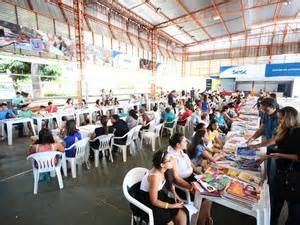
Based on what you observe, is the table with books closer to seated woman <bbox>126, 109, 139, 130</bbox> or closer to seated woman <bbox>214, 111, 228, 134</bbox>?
seated woman <bbox>214, 111, 228, 134</bbox>

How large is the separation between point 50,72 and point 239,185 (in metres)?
9.62

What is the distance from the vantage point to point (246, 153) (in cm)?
246

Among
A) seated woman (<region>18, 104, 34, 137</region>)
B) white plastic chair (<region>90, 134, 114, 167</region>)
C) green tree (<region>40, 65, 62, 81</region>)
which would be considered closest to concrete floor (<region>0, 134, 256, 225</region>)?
white plastic chair (<region>90, 134, 114, 167</region>)

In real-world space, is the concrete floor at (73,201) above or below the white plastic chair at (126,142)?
below

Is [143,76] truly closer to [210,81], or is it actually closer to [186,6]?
[186,6]

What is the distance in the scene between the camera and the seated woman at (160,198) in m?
1.70

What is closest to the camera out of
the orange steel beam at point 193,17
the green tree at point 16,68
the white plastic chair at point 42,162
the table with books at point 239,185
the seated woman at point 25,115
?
the table with books at point 239,185

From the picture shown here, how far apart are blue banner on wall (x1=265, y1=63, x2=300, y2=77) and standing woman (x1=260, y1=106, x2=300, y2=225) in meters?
14.4

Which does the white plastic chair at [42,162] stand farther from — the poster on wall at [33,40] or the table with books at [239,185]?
the poster on wall at [33,40]

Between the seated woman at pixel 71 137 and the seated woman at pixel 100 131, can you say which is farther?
the seated woman at pixel 100 131

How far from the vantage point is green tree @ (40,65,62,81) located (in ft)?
29.0

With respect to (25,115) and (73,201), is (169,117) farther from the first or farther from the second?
(25,115)

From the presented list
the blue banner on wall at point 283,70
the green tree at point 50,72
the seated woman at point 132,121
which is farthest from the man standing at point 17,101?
the blue banner on wall at point 283,70

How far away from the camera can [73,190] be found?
2.99 m
